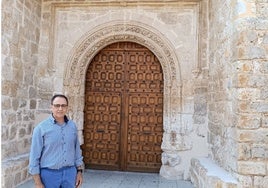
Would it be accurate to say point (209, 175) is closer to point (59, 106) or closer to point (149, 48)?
point (59, 106)

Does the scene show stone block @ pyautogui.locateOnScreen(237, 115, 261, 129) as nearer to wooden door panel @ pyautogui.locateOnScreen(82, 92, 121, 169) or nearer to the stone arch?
the stone arch

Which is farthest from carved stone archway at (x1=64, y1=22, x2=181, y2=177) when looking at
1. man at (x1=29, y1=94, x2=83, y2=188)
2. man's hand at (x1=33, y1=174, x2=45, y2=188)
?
man's hand at (x1=33, y1=174, x2=45, y2=188)

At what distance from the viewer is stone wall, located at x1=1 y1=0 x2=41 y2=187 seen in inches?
146

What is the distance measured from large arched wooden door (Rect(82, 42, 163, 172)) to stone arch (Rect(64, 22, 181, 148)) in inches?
8.2

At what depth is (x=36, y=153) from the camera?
2236mm

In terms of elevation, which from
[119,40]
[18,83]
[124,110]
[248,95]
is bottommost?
[124,110]

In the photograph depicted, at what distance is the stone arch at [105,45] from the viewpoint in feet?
14.9

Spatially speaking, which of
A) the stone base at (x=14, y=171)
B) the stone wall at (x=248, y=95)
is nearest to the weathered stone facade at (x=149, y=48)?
the stone base at (x=14, y=171)

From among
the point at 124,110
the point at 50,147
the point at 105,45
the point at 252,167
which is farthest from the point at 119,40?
the point at 252,167

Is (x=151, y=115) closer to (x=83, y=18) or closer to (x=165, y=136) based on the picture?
(x=165, y=136)

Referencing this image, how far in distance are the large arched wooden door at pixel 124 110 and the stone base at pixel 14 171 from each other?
1130 mm

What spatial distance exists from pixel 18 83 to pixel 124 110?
1.86m

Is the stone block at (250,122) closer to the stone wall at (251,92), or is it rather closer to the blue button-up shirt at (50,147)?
the stone wall at (251,92)

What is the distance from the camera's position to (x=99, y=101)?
4.90 meters
